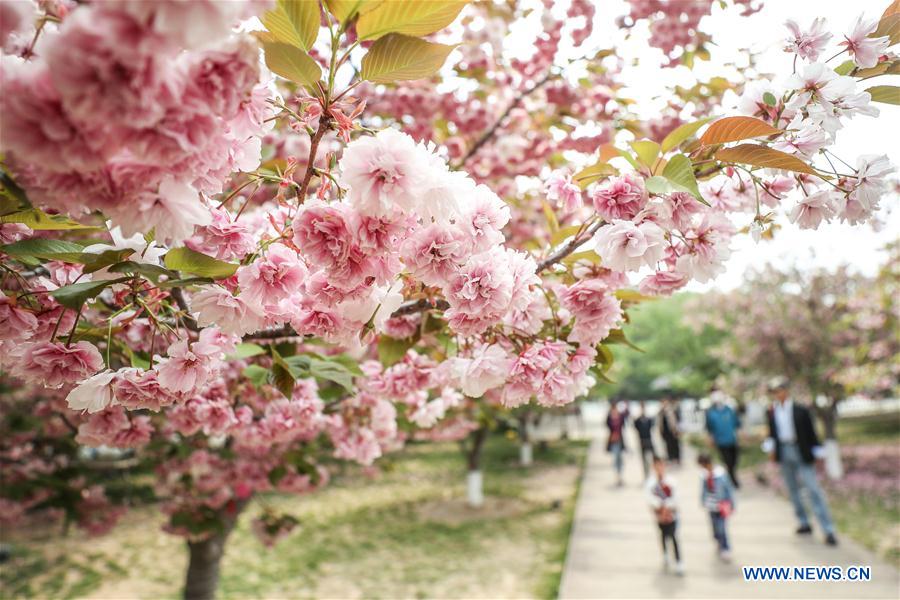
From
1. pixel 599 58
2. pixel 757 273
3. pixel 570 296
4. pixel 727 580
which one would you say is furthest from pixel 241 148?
pixel 757 273

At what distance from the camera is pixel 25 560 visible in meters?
7.73

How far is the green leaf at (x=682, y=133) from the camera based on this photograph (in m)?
1.26

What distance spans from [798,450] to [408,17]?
296 inches

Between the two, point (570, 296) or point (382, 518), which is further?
point (382, 518)

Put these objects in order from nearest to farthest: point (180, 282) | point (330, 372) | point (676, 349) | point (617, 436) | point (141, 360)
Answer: point (180, 282) < point (141, 360) < point (330, 372) < point (617, 436) < point (676, 349)

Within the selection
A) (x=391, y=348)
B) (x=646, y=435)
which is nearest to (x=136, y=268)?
(x=391, y=348)

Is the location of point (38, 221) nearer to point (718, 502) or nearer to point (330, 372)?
point (330, 372)

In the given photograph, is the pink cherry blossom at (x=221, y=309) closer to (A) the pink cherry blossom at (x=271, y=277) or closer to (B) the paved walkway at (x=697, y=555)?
(A) the pink cherry blossom at (x=271, y=277)

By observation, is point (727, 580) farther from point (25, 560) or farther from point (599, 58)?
point (25, 560)

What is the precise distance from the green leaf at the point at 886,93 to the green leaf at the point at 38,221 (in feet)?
6.00

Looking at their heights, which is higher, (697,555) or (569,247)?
(569,247)

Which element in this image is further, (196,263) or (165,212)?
(196,263)

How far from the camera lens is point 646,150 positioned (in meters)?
1.25

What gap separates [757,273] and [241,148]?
1558cm
